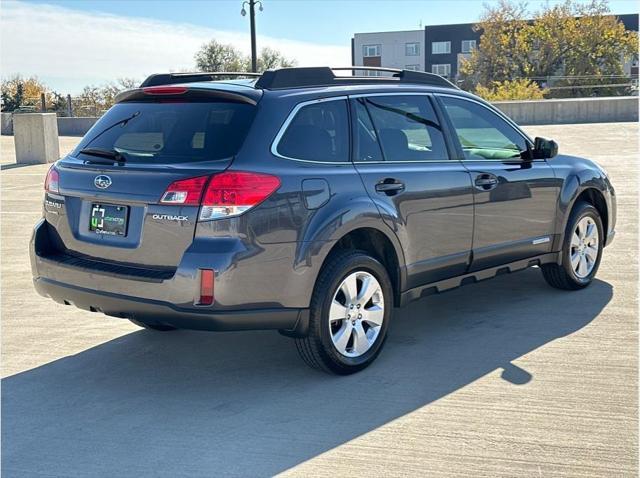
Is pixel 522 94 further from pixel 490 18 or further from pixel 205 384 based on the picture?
pixel 205 384

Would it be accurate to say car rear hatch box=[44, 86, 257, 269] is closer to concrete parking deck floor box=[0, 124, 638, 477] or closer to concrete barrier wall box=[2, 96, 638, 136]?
concrete parking deck floor box=[0, 124, 638, 477]

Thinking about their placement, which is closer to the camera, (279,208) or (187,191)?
(187,191)

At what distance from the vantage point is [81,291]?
4648 mm

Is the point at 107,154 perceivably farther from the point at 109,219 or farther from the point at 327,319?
the point at 327,319

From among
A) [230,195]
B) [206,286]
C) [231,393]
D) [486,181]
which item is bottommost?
[231,393]

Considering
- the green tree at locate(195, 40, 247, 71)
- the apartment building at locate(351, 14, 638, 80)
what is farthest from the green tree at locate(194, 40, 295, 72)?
the apartment building at locate(351, 14, 638, 80)

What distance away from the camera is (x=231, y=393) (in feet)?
15.2

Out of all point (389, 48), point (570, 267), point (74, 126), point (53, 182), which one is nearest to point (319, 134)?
point (53, 182)

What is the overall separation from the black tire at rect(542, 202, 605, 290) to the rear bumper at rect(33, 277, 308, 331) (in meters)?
2.95

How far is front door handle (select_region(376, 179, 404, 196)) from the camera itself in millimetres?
4962

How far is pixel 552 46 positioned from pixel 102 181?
4463 cm

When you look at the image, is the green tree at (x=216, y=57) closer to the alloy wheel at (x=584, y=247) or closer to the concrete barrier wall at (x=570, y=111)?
the concrete barrier wall at (x=570, y=111)

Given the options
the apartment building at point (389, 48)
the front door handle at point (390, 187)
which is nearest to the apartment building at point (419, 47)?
the apartment building at point (389, 48)

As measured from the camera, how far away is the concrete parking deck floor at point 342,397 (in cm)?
377
